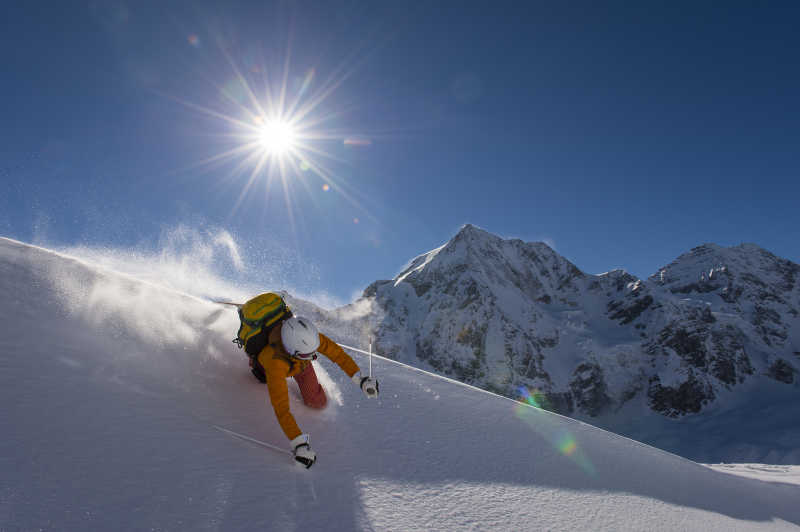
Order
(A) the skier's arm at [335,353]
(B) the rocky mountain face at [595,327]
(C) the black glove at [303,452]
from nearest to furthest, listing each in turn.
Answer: (C) the black glove at [303,452] < (A) the skier's arm at [335,353] < (B) the rocky mountain face at [595,327]

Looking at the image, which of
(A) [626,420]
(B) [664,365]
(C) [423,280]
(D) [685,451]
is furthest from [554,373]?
(C) [423,280]

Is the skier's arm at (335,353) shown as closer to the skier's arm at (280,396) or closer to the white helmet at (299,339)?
the white helmet at (299,339)

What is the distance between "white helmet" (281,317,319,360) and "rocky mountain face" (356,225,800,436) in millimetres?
94750

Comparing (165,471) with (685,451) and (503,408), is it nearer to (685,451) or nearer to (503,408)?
(503,408)

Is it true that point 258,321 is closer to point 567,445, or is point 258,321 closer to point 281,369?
point 281,369

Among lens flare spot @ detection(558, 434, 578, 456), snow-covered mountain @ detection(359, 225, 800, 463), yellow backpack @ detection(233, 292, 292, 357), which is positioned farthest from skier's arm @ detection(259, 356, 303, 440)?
snow-covered mountain @ detection(359, 225, 800, 463)

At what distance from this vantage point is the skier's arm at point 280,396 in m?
2.62

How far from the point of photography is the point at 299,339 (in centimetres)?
316

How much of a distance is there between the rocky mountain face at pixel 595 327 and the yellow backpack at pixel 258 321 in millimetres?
94573

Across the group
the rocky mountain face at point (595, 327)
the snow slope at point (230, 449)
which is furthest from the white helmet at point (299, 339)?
the rocky mountain face at point (595, 327)

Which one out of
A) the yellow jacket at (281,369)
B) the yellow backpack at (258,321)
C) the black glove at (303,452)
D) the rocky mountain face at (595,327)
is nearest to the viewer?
the black glove at (303,452)

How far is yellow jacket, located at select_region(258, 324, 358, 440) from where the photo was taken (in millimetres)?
2643

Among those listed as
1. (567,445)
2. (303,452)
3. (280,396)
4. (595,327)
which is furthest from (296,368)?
(595,327)

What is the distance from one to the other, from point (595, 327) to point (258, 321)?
129 metres
